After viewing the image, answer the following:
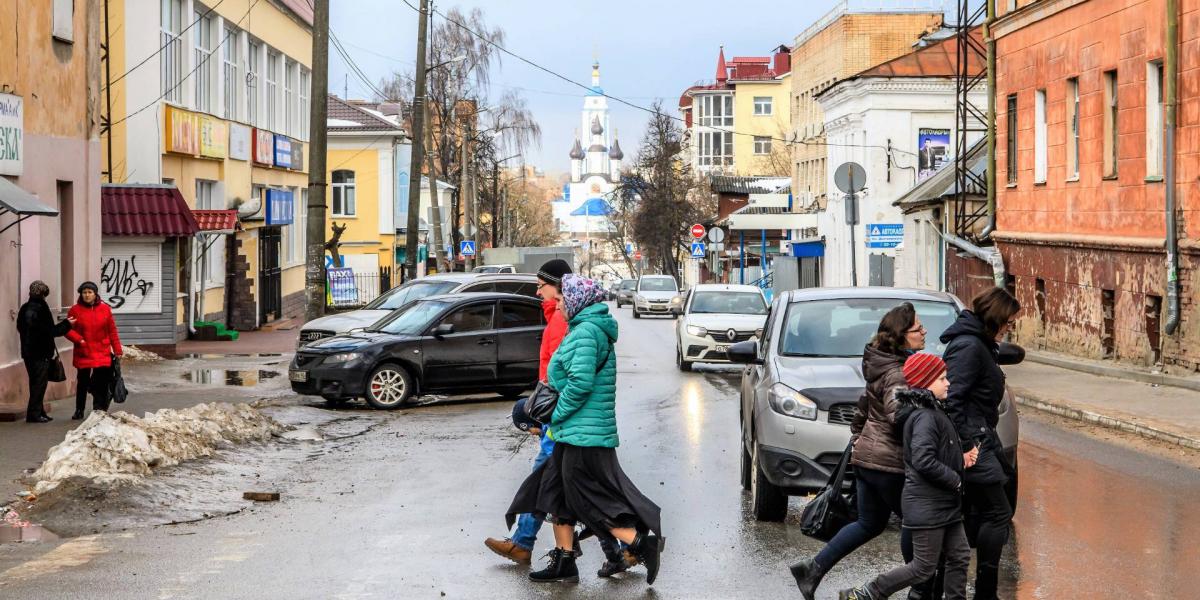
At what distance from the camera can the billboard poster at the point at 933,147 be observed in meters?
51.5

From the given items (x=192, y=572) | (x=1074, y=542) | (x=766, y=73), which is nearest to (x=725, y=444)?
(x=1074, y=542)

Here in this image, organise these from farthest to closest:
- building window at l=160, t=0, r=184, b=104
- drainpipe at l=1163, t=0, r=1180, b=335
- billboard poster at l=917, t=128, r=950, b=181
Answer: billboard poster at l=917, t=128, r=950, b=181 < building window at l=160, t=0, r=184, b=104 < drainpipe at l=1163, t=0, r=1180, b=335

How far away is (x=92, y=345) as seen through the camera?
1622 cm

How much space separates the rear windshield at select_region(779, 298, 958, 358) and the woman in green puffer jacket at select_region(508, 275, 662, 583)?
3071mm

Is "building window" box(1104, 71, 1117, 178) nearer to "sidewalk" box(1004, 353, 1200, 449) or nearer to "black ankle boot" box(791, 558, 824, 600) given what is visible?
"sidewalk" box(1004, 353, 1200, 449)

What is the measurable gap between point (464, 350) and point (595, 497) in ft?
37.6

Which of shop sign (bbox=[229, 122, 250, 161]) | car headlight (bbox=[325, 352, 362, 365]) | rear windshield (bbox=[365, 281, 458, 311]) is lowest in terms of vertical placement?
car headlight (bbox=[325, 352, 362, 365])

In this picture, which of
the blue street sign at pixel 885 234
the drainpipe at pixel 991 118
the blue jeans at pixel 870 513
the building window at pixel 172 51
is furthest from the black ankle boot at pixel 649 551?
the drainpipe at pixel 991 118

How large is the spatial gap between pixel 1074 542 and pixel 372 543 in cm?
436

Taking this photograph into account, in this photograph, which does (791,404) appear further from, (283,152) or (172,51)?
(283,152)

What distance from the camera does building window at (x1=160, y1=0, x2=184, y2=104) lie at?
97.8ft

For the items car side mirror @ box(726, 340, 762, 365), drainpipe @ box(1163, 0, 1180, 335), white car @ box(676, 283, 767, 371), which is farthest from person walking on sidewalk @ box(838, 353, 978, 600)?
white car @ box(676, 283, 767, 371)

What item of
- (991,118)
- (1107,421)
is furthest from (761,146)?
(1107,421)

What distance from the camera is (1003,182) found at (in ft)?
104
